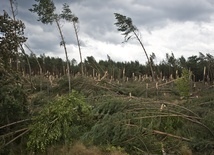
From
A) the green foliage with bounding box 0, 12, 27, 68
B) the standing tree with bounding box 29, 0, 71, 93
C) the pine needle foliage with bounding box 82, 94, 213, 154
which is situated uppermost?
the standing tree with bounding box 29, 0, 71, 93

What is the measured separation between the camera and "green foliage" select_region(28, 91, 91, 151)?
861cm

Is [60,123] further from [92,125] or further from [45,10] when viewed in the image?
[45,10]

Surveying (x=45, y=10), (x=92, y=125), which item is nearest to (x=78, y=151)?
(x=92, y=125)

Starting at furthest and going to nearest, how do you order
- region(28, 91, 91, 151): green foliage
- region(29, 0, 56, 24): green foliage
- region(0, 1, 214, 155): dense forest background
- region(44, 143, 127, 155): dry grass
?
region(29, 0, 56, 24): green foliage → region(28, 91, 91, 151): green foliage → region(0, 1, 214, 155): dense forest background → region(44, 143, 127, 155): dry grass

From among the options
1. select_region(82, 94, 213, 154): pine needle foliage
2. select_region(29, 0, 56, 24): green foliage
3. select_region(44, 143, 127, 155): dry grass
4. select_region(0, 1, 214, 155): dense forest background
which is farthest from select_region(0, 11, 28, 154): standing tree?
select_region(29, 0, 56, 24): green foliage

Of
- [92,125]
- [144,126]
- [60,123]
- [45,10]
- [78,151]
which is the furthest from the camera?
[45,10]

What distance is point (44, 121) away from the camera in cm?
903

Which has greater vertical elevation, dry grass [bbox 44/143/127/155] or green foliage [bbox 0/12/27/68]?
green foliage [bbox 0/12/27/68]

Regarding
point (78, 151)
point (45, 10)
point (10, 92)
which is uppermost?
point (45, 10)

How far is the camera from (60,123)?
8.90m

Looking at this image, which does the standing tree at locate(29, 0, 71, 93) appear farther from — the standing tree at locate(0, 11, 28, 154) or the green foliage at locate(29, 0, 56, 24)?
the standing tree at locate(0, 11, 28, 154)

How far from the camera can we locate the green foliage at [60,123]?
339 inches

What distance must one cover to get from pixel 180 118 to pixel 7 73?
5.90m

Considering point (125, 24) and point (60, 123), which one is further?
point (125, 24)
